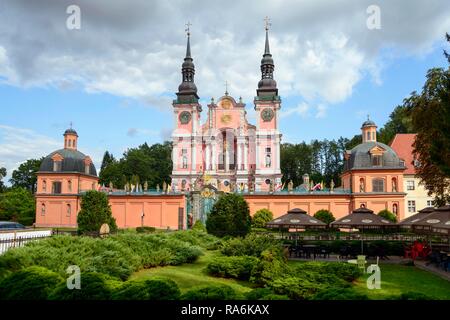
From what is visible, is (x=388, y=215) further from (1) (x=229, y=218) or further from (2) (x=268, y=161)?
(2) (x=268, y=161)

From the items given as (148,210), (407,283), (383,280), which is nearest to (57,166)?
(148,210)

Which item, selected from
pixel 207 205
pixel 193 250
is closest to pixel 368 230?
pixel 207 205

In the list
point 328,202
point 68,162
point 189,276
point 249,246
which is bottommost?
point 189,276

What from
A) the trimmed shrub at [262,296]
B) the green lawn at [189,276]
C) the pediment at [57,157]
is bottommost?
the green lawn at [189,276]

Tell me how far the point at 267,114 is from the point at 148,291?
203 feet

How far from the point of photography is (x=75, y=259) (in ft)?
45.5

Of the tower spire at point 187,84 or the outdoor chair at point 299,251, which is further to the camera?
the tower spire at point 187,84

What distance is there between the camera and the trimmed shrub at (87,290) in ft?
32.8

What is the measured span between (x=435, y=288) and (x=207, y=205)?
2994 centimetres

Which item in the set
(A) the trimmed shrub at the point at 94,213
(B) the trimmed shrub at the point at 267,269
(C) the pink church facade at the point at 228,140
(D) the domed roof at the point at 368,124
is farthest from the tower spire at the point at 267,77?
(B) the trimmed shrub at the point at 267,269

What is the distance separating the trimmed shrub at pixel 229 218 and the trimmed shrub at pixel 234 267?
41.7 ft

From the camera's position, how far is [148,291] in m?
10.0

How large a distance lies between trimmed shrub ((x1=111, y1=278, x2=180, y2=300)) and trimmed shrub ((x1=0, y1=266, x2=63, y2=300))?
6.45 ft

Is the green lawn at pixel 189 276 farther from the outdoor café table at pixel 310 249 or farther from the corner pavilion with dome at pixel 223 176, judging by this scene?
the corner pavilion with dome at pixel 223 176
